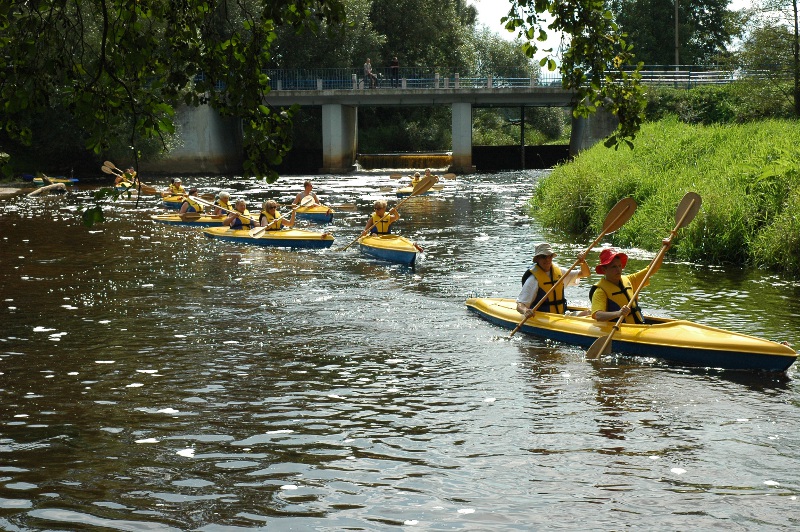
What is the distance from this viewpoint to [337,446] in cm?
702

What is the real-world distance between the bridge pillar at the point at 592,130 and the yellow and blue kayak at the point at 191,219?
19.5 metres

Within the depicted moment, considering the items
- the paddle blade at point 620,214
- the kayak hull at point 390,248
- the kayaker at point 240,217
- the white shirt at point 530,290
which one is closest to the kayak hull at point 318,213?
the kayaker at point 240,217

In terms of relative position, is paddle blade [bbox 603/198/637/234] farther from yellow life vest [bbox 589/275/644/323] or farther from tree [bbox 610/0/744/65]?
tree [bbox 610/0/744/65]

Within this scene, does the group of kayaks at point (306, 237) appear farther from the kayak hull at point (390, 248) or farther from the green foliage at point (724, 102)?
the green foliage at point (724, 102)

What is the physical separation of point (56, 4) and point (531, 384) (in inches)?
211

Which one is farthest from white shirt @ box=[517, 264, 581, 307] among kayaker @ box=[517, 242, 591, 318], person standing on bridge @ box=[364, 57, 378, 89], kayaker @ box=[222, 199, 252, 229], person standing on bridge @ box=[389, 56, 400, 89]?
person standing on bridge @ box=[389, 56, 400, 89]

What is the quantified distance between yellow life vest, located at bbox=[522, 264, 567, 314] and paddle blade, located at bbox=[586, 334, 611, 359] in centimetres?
143

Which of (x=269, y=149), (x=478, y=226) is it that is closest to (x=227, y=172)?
(x=478, y=226)

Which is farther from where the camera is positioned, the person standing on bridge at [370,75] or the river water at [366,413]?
the person standing on bridge at [370,75]

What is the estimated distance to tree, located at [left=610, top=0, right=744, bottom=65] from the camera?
58.8 metres

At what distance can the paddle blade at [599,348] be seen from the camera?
952 centimetres

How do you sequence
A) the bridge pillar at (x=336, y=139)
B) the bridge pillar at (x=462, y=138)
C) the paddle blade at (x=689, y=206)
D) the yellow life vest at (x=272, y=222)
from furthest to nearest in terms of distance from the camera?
the bridge pillar at (x=336, y=139), the bridge pillar at (x=462, y=138), the yellow life vest at (x=272, y=222), the paddle blade at (x=689, y=206)

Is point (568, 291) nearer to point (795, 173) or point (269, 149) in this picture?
point (795, 173)

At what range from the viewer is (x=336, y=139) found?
4425 centimetres
